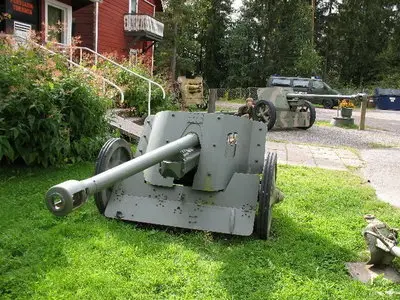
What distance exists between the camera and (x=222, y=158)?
15.7 ft

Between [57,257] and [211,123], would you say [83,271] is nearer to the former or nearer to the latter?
[57,257]

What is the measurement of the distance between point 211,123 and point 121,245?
1496mm

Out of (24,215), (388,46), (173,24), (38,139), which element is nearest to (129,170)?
(24,215)

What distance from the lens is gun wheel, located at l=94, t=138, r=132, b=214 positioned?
4.80 metres

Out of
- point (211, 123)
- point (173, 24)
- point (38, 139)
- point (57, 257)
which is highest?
point (173, 24)

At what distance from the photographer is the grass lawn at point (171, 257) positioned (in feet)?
11.5

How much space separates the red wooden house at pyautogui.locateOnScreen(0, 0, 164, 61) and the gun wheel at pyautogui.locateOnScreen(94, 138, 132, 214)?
5.41 metres

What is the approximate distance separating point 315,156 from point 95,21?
10.9 meters

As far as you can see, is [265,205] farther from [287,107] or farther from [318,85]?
[318,85]

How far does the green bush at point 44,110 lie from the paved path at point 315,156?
3.81 metres

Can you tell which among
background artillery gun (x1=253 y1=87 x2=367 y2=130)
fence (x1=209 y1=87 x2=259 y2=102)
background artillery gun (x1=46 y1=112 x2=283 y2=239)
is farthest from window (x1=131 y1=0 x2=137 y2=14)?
background artillery gun (x1=46 y1=112 x2=283 y2=239)

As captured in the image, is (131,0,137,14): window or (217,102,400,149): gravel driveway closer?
(217,102,400,149): gravel driveway

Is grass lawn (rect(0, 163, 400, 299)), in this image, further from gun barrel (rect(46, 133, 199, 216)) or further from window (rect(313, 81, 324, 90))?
window (rect(313, 81, 324, 90))

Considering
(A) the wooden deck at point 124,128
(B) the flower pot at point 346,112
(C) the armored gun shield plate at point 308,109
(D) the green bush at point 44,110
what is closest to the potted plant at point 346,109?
(B) the flower pot at point 346,112
